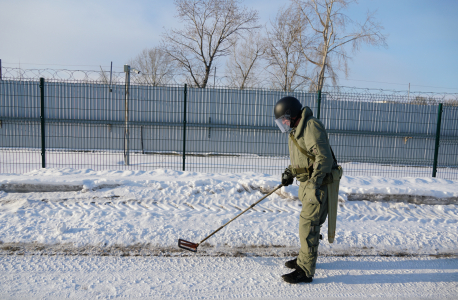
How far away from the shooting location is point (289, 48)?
2000cm

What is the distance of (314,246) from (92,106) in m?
8.69

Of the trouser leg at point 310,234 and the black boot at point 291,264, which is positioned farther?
the black boot at point 291,264

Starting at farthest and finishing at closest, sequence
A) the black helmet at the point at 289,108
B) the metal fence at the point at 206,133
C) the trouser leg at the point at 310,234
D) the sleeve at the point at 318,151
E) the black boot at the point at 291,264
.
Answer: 1. the metal fence at the point at 206,133
2. the black boot at the point at 291,264
3. the black helmet at the point at 289,108
4. the trouser leg at the point at 310,234
5. the sleeve at the point at 318,151

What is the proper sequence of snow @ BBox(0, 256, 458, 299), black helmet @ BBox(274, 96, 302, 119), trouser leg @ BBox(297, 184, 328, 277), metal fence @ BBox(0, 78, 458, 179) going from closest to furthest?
snow @ BBox(0, 256, 458, 299)
trouser leg @ BBox(297, 184, 328, 277)
black helmet @ BBox(274, 96, 302, 119)
metal fence @ BBox(0, 78, 458, 179)

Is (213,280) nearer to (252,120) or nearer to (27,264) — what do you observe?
(27,264)

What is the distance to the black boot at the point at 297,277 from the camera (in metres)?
3.23

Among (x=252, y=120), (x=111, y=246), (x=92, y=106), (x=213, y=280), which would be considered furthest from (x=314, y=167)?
(x=92, y=106)

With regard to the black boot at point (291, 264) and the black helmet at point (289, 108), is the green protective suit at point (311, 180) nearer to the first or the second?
the black helmet at point (289, 108)

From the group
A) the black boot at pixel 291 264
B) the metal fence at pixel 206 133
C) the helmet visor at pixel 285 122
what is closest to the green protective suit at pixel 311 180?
the helmet visor at pixel 285 122

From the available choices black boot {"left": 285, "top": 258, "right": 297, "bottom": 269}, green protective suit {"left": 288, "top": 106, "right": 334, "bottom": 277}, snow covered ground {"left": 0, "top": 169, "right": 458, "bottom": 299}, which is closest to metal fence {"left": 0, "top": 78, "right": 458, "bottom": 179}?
snow covered ground {"left": 0, "top": 169, "right": 458, "bottom": 299}

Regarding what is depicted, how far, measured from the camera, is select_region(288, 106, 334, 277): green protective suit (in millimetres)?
3111

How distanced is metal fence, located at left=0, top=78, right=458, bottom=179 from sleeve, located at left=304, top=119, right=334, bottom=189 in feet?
18.4

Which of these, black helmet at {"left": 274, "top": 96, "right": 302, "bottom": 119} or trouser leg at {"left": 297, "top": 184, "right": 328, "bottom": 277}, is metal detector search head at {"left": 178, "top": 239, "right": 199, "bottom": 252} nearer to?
trouser leg at {"left": 297, "top": 184, "right": 328, "bottom": 277}

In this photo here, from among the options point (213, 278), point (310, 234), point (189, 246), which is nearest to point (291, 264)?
point (310, 234)
